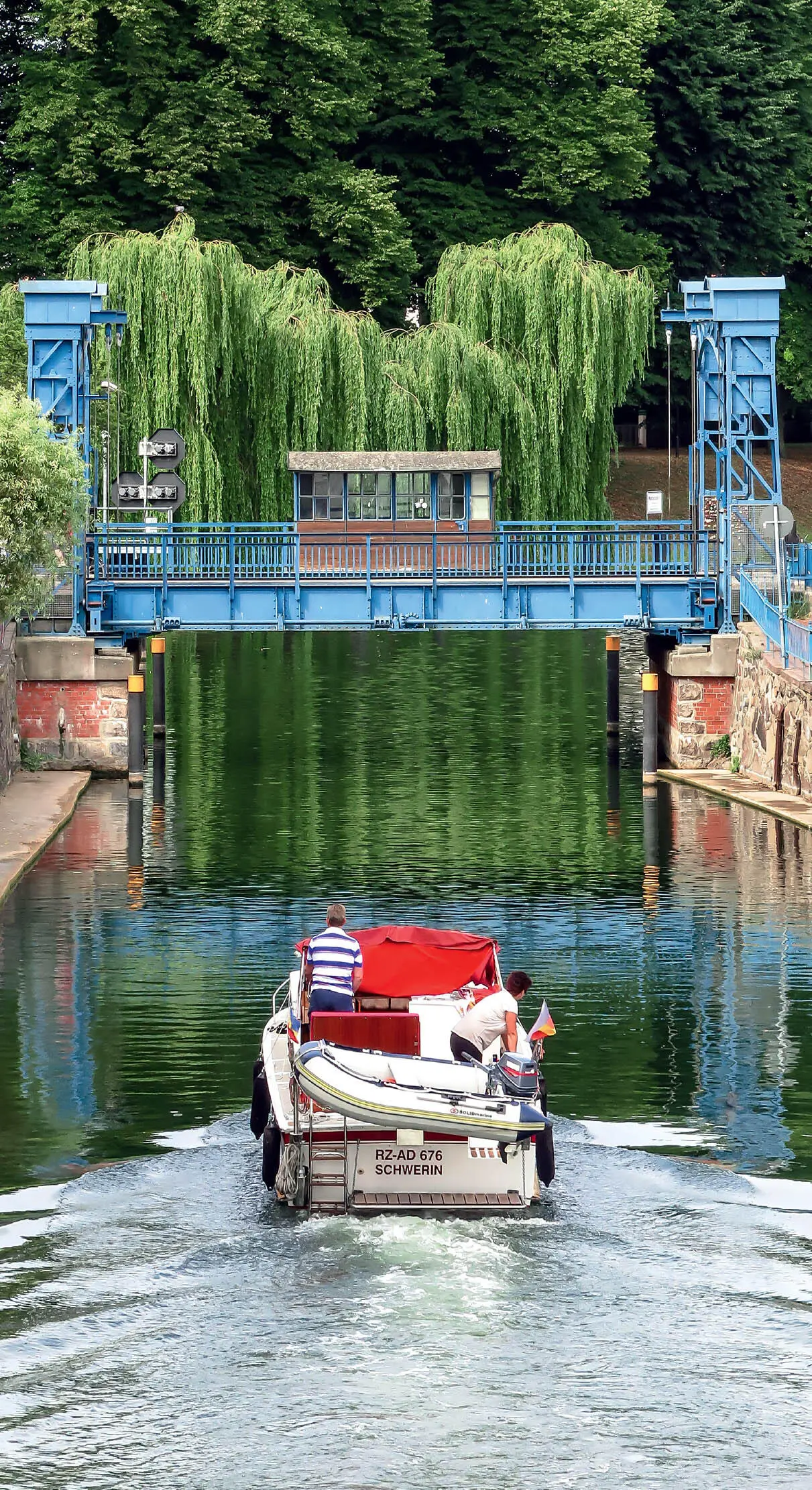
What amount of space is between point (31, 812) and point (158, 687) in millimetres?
12402

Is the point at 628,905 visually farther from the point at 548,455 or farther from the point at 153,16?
the point at 153,16

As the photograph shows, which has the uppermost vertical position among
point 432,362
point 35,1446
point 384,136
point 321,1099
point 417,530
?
point 384,136

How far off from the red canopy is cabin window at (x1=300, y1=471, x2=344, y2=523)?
1268 inches

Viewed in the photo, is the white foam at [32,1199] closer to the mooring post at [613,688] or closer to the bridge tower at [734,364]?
the bridge tower at [734,364]

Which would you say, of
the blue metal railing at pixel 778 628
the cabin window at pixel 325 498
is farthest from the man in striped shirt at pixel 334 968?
the cabin window at pixel 325 498

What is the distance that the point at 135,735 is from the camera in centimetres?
4297

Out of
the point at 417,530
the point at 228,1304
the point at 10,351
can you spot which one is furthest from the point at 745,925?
the point at 10,351

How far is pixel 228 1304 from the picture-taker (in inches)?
593

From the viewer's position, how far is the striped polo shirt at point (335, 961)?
18.8 meters

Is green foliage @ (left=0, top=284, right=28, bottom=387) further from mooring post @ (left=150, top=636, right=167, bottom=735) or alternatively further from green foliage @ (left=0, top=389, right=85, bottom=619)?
green foliage @ (left=0, top=389, right=85, bottom=619)

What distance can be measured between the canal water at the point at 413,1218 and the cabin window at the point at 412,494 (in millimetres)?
15351

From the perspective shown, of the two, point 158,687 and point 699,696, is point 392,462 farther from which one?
point 699,696

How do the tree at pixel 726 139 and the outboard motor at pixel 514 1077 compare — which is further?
the tree at pixel 726 139

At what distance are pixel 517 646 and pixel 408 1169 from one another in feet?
201
